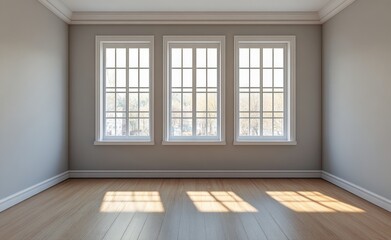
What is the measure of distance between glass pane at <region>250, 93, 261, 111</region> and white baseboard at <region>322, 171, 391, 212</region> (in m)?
1.66

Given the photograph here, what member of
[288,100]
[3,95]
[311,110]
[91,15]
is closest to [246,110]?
[288,100]

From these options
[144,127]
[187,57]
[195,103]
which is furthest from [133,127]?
[187,57]

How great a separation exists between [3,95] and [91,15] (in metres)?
2.41

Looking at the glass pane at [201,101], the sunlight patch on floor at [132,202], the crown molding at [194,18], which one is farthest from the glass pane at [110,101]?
the sunlight patch on floor at [132,202]

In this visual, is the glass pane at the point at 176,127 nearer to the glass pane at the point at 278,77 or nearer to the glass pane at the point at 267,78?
the glass pane at the point at 267,78

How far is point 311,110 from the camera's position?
5.79 metres

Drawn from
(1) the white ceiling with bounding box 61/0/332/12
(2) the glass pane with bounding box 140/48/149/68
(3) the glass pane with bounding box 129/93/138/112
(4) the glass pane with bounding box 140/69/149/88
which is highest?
(1) the white ceiling with bounding box 61/0/332/12

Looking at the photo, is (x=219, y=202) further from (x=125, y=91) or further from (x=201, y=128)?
(x=125, y=91)

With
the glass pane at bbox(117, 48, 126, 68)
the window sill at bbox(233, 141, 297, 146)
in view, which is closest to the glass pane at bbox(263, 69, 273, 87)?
the window sill at bbox(233, 141, 297, 146)

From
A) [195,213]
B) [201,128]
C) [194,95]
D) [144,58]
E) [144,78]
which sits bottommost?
[195,213]

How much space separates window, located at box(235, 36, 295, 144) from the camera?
586 centimetres

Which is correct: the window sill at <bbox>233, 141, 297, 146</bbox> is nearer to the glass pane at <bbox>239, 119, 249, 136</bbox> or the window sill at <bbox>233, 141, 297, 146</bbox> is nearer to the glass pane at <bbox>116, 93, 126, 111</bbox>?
the glass pane at <bbox>239, 119, 249, 136</bbox>

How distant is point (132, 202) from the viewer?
13.5 feet

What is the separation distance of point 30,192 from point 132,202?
5.14ft
